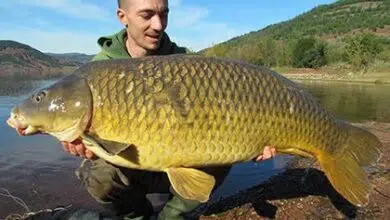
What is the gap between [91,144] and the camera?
2.50 m

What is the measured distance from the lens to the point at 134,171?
131 inches

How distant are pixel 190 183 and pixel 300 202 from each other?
5.85 feet

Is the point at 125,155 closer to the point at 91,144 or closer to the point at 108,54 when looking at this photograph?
the point at 91,144

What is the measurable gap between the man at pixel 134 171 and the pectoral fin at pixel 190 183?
66 centimetres

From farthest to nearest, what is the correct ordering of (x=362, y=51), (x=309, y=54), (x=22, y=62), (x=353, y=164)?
(x=22, y=62)
(x=309, y=54)
(x=362, y=51)
(x=353, y=164)

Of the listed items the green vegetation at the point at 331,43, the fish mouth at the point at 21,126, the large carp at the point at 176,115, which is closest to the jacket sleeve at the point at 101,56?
the large carp at the point at 176,115

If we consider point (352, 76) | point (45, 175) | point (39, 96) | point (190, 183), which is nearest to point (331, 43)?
point (352, 76)

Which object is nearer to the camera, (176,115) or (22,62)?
(176,115)

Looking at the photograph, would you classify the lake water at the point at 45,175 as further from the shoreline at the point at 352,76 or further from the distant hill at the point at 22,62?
the distant hill at the point at 22,62

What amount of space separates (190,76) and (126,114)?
401 mm

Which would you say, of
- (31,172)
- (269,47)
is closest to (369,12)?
(269,47)

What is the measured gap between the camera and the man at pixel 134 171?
326 centimetres

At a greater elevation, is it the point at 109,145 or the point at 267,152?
the point at 109,145

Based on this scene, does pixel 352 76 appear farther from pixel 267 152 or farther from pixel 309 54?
pixel 267 152
